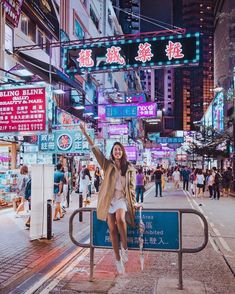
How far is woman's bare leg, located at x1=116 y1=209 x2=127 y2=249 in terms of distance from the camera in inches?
240

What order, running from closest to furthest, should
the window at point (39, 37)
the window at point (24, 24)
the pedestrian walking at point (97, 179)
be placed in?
the window at point (24, 24) < the window at point (39, 37) < the pedestrian walking at point (97, 179)

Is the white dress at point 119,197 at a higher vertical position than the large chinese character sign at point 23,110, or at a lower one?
lower

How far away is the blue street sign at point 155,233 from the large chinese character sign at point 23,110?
6971mm

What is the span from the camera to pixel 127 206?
244 inches

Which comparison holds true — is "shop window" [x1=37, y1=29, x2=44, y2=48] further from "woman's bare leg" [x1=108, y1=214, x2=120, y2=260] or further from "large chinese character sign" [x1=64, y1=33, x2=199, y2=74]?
"woman's bare leg" [x1=108, y1=214, x2=120, y2=260]

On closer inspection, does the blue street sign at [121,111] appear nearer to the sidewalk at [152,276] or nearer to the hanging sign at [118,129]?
the hanging sign at [118,129]

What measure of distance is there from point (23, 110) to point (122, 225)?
7689 millimetres

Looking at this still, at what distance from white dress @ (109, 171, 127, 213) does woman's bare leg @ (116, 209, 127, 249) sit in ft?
0.24

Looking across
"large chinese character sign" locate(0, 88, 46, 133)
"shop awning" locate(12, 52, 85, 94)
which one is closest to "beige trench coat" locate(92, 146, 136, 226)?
"large chinese character sign" locate(0, 88, 46, 133)

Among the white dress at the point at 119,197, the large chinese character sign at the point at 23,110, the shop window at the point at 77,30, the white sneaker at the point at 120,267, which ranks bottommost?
the white sneaker at the point at 120,267

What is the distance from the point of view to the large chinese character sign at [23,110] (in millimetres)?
12773

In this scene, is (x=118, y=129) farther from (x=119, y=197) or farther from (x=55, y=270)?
(x=119, y=197)

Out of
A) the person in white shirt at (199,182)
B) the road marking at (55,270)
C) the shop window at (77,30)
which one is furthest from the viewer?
the shop window at (77,30)

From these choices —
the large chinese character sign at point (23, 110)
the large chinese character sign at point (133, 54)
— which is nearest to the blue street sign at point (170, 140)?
the large chinese character sign at point (133, 54)
